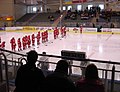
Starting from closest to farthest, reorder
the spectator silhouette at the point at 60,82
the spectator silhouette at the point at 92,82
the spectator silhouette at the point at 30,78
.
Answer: the spectator silhouette at the point at 60,82 → the spectator silhouette at the point at 92,82 → the spectator silhouette at the point at 30,78

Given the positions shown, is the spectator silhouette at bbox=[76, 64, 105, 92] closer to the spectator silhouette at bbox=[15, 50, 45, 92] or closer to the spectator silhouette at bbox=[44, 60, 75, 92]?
the spectator silhouette at bbox=[44, 60, 75, 92]

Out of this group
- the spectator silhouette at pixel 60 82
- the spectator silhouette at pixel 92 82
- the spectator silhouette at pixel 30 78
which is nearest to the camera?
the spectator silhouette at pixel 60 82

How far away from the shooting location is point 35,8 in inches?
1411

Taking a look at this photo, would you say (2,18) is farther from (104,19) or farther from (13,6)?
(104,19)

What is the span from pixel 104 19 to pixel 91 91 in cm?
2299

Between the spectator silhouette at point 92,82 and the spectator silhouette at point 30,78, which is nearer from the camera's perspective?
the spectator silhouette at point 92,82

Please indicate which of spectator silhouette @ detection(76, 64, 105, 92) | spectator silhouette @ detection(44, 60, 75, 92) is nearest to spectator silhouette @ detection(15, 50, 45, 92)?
spectator silhouette @ detection(44, 60, 75, 92)

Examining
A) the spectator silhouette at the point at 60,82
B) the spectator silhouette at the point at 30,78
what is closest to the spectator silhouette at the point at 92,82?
the spectator silhouette at the point at 60,82

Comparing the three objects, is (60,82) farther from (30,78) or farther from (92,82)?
(30,78)

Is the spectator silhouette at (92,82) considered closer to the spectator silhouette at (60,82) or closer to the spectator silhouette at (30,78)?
the spectator silhouette at (60,82)

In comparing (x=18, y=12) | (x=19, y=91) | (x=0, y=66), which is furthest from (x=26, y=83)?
(x=18, y=12)

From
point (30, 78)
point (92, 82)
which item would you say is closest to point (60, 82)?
point (92, 82)

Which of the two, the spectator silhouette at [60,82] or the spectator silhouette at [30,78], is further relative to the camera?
the spectator silhouette at [30,78]

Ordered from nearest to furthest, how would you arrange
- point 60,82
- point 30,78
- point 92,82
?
point 60,82, point 92,82, point 30,78
